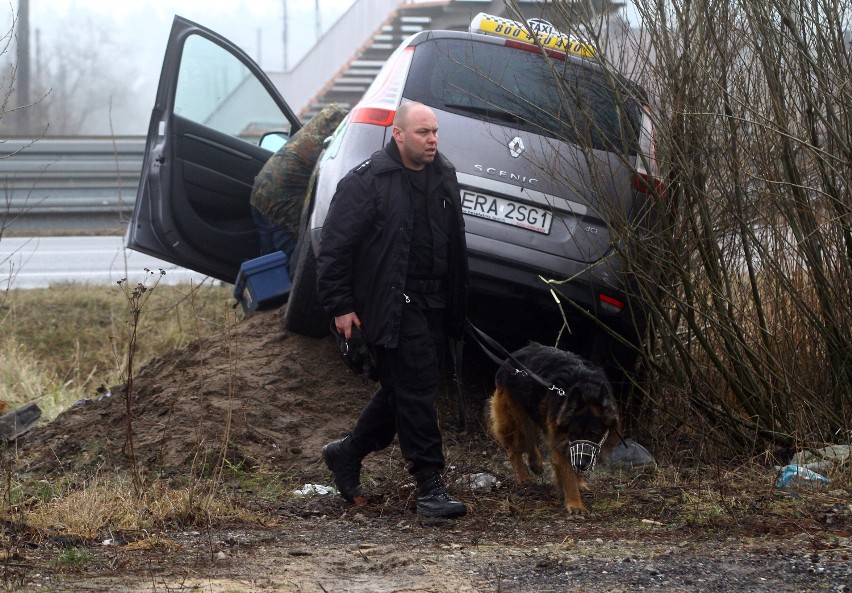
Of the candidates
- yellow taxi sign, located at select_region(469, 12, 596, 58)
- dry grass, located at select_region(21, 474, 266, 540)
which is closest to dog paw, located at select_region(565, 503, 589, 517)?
dry grass, located at select_region(21, 474, 266, 540)

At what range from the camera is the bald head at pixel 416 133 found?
504 centimetres

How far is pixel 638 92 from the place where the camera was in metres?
5.81

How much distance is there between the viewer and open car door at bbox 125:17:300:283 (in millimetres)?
7957

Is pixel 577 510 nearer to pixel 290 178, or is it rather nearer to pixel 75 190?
pixel 290 178

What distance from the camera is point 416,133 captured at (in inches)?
198

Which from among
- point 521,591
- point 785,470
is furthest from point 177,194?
point 521,591

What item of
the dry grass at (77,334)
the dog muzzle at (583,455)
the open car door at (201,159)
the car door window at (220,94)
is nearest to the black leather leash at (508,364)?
the dog muzzle at (583,455)

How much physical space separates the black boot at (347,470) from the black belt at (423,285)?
840mm

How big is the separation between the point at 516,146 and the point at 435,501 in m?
1.99

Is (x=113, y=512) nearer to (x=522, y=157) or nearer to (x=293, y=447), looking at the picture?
(x=293, y=447)

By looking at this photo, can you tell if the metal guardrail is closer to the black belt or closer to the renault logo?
the renault logo

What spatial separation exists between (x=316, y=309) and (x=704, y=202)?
243cm

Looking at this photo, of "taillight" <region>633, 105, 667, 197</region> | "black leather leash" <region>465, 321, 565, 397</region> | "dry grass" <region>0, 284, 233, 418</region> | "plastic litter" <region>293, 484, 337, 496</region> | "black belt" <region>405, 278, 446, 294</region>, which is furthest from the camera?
"dry grass" <region>0, 284, 233, 418</region>

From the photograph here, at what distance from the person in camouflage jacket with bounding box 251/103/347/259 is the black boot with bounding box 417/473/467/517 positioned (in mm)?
3254
